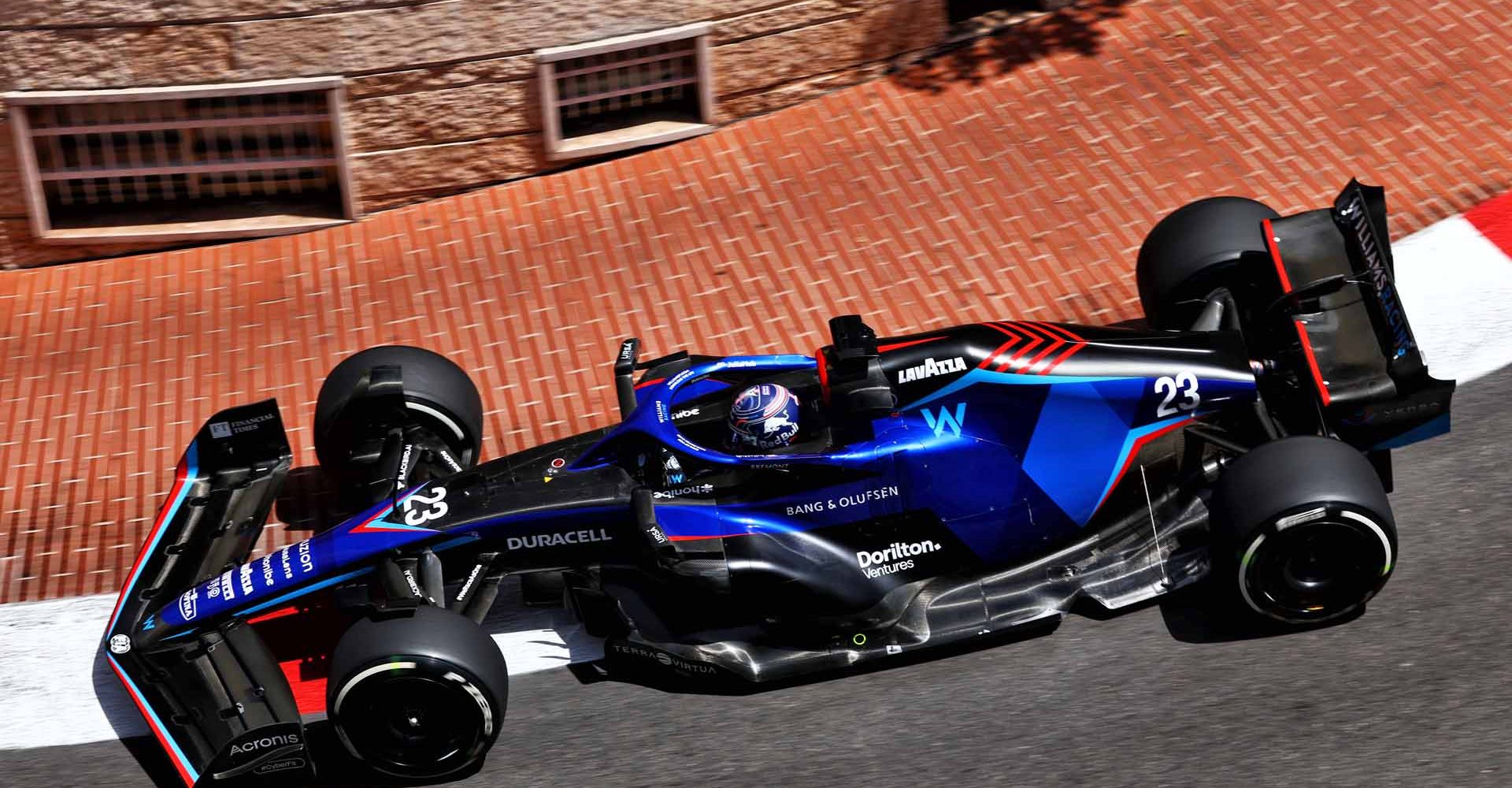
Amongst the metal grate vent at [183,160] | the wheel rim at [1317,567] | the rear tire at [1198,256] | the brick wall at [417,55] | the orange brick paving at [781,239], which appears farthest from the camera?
the metal grate vent at [183,160]

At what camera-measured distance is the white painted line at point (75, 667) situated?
6988mm

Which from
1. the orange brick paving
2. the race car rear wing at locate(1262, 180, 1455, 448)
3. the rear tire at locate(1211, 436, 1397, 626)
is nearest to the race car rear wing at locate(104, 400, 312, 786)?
the orange brick paving

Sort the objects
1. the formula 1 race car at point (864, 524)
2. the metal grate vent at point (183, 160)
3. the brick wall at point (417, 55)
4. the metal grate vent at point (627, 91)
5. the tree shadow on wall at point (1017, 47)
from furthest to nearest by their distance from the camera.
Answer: the tree shadow on wall at point (1017, 47), the metal grate vent at point (627, 91), the metal grate vent at point (183, 160), the brick wall at point (417, 55), the formula 1 race car at point (864, 524)

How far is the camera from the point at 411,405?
7527 mm

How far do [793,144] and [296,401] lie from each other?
148 inches

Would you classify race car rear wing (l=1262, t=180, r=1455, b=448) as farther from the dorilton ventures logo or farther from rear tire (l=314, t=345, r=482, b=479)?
rear tire (l=314, t=345, r=482, b=479)

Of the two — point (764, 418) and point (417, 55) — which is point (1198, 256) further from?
point (417, 55)

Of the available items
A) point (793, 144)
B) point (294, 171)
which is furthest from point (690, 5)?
point (294, 171)

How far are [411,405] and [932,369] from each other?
102 inches

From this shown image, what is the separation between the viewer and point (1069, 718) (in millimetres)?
6371

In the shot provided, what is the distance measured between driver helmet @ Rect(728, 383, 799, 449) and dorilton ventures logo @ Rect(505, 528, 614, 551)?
28.5 inches

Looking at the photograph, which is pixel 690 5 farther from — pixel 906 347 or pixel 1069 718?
pixel 1069 718

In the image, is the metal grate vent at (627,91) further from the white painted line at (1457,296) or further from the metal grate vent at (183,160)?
the white painted line at (1457,296)

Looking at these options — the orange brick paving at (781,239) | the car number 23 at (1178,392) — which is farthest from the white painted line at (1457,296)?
the car number 23 at (1178,392)
